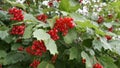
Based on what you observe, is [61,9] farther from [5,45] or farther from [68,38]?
[5,45]

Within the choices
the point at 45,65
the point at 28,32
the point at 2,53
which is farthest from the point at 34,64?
the point at 2,53

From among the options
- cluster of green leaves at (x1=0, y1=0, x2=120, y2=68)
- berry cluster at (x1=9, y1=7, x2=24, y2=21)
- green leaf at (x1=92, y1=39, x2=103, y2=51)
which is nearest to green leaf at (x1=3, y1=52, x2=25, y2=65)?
cluster of green leaves at (x1=0, y1=0, x2=120, y2=68)

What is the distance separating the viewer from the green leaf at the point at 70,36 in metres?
2.25

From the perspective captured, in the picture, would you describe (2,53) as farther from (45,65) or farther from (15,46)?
(45,65)

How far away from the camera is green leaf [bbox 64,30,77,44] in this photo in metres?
2.25

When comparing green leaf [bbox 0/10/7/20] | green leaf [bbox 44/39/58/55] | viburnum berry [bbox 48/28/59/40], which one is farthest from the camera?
A: green leaf [bbox 0/10/7/20]

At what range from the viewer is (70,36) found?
2.27 m

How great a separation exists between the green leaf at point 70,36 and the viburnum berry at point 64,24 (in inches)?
1.2

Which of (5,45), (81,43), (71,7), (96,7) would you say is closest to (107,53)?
(81,43)

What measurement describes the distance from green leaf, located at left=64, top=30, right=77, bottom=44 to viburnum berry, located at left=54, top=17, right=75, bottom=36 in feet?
0.10

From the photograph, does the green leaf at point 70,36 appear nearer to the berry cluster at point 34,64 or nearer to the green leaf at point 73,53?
the green leaf at point 73,53

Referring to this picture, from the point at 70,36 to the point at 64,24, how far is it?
101 millimetres

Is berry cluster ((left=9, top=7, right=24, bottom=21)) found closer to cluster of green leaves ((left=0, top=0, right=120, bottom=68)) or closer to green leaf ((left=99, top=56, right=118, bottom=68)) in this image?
cluster of green leaves ((left=0, top=0, right=120, bottom=68))

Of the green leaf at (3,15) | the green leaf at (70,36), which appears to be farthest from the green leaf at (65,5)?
the green leaf at (3,15)
